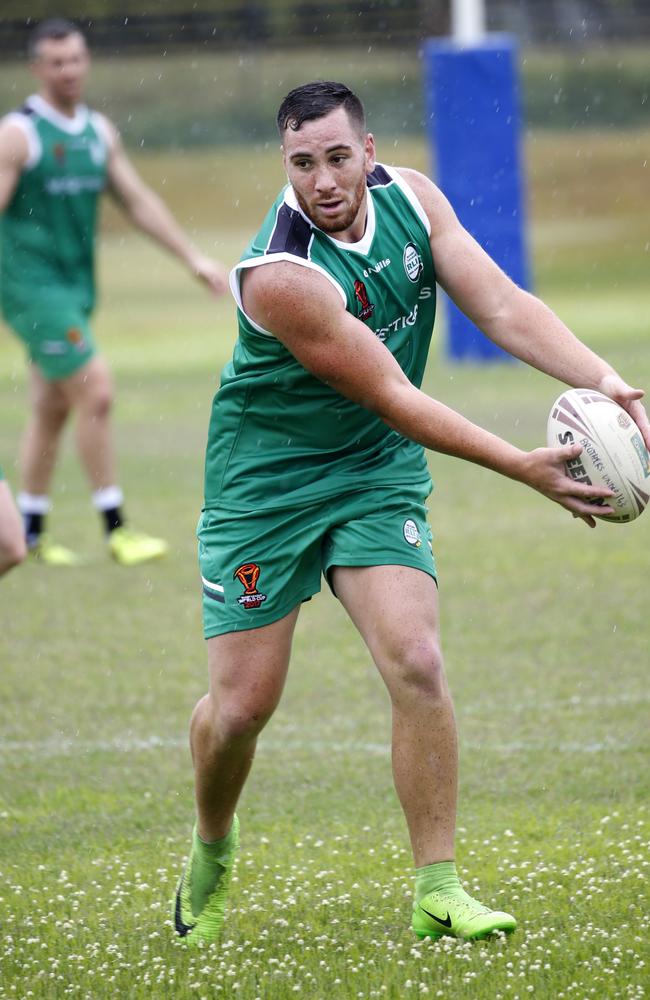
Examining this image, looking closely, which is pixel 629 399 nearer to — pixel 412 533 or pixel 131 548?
pixel 412 533

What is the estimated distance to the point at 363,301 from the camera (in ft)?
14.5

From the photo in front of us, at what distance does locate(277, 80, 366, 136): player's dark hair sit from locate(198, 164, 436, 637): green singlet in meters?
0.21

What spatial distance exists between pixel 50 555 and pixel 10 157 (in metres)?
2.33

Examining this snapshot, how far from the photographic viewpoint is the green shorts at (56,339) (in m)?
9.74

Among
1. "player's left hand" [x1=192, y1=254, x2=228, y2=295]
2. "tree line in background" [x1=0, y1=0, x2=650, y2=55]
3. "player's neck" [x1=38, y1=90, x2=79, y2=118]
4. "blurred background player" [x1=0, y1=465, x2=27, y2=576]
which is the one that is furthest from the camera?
"tree line in background" [x1=0, y1=0, x2=650, y2=55]

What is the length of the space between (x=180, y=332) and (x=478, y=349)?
296 inches

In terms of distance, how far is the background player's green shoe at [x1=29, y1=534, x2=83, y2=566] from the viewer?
32.1 ft

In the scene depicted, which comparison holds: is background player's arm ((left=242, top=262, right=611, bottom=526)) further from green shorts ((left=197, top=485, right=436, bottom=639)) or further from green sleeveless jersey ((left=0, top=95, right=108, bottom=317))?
green sleeveless jersey ((left=0, top=95, right=108, bottom=317))

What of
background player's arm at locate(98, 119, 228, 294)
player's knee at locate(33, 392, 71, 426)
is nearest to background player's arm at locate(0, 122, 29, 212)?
background player's arm at locate(98, 119, 228, 294)

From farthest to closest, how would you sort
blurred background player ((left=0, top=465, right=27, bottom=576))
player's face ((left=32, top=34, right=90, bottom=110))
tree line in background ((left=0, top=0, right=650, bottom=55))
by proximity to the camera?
tree line in background ((left=0, top=0, right=650, bottom=55))
player's face ((left=32, top=34, right=90, bottom=110))
blurred background player ((left=0, top=465, right=27, bottom=576))

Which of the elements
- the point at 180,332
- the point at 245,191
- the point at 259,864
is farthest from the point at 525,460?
the point at 245,191

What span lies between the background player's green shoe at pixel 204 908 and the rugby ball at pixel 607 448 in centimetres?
141

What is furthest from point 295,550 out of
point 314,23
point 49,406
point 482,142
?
point 314,23

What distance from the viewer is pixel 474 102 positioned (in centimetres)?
1798
